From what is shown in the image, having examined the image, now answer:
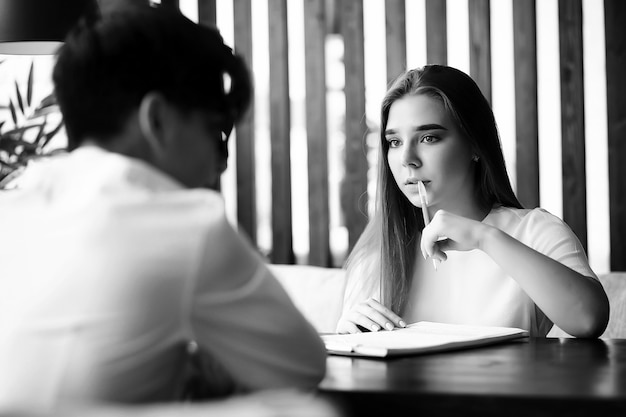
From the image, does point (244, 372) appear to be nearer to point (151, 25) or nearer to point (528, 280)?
point (151, 25)

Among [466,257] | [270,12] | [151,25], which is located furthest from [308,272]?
[151,25]

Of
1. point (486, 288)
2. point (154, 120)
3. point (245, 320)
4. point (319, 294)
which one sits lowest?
point (319, 294)

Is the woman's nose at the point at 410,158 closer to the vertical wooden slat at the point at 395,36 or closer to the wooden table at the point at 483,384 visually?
the wooden table at the point at 483,384

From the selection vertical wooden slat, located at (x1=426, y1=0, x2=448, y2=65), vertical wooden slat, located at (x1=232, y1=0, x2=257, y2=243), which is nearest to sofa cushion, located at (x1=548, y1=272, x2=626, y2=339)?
vertical wooden slat, located at (x1=426, y1=0, x2=448, y2=65)

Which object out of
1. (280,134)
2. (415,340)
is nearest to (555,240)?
(415,340)

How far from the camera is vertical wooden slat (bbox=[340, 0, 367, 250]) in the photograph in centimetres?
302

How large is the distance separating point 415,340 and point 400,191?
0.77m

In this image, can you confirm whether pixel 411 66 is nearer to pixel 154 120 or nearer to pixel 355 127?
pixel 355 127

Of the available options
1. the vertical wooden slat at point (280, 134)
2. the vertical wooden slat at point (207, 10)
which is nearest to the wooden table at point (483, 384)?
the vertical wooden slat at point (280, 134)

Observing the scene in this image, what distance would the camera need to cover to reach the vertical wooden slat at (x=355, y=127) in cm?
302

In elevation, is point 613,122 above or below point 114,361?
above

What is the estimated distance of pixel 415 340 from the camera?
54.8 inches

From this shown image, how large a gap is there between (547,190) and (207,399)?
213 centimetres

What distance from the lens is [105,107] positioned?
2.90 ft
